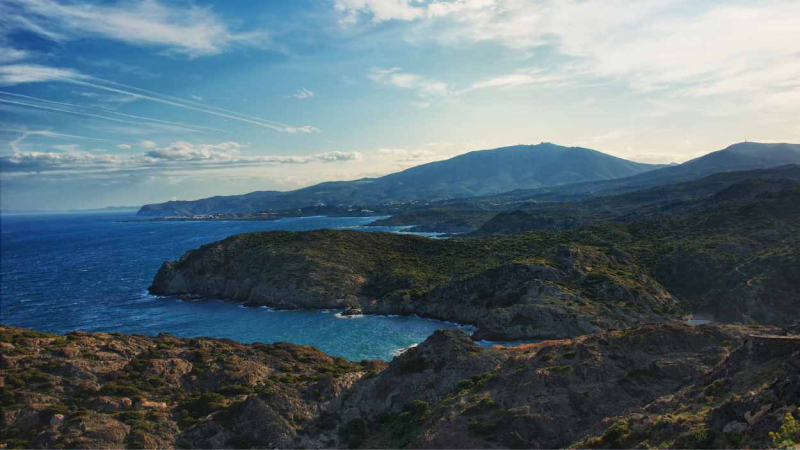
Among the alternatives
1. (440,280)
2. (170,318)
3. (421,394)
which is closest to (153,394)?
(421,394)

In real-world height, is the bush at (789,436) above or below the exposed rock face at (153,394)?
above

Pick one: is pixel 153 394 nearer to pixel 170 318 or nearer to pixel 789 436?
pixel 789 436

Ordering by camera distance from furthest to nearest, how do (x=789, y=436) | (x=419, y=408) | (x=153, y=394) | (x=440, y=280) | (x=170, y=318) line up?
(x=440, y=280)
(x=170, y=318)
(x=153, y=394)
(x=419, y=408)
(x=789, y=436)

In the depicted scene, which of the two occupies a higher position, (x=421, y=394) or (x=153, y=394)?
(x=153, y=394)

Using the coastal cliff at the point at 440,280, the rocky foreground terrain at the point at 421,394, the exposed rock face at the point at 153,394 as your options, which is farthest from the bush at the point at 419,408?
the coastal cliff at the point at 440,280

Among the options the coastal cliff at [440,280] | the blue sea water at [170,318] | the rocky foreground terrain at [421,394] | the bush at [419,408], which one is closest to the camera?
the rocky foreground terrain at [421,394]

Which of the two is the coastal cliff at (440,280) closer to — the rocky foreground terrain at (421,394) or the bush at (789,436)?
the rocky foreground terrain at (421,394)
